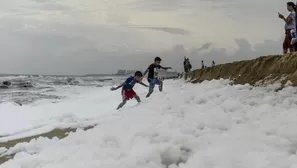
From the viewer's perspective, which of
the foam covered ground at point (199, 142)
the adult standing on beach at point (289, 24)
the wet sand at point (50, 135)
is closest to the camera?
the foam covered ground at point (199, 142)

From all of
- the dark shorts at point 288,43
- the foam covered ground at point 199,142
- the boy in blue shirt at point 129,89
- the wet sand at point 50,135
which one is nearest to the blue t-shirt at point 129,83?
the boy in blue shirt at point 129,89

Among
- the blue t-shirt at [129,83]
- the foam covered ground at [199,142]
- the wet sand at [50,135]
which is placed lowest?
the wet sand at [50,135]

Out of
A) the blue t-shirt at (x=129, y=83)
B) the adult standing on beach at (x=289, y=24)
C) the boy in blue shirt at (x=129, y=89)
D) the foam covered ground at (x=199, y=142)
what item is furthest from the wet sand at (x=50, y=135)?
the adult standing on beach at (x=289, y=24)

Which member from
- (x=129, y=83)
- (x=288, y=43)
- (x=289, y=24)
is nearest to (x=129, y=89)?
(x=129, y=83)

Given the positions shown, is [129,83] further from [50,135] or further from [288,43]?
[288,43]

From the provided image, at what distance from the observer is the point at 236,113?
5191mm

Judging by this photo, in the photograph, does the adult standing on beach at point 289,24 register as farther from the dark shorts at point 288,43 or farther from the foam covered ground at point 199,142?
the foam covered ground at point 199,142

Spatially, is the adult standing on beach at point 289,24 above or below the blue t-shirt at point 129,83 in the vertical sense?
above

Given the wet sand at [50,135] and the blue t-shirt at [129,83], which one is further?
the blue t-shirt at [129,83]

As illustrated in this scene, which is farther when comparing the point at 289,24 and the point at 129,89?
the point at 129,89

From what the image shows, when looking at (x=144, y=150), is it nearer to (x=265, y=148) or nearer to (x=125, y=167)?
(x=125, y=167)

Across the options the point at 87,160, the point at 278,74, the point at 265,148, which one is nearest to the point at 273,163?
the point at 265,148

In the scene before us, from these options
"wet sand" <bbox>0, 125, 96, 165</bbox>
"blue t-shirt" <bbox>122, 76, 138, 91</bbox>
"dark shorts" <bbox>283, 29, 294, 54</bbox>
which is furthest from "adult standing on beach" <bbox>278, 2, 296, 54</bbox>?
"wet sand" <bbox>0, 125, 96, 165</bbox>

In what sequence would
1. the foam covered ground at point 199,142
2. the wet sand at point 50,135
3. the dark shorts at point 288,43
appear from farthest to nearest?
1. the dark shorts at point 288,43
2. the wet sand at point 50,135
3. the foam covered ground at point 199,142
